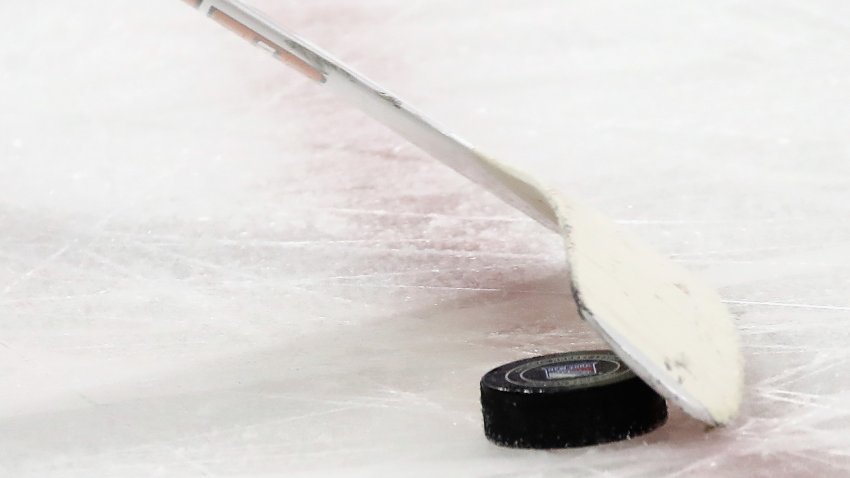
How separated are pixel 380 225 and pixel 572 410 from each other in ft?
2.84

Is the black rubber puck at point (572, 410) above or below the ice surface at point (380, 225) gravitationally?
below

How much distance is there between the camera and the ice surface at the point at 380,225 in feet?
3.83

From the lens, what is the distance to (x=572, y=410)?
1.04 meters

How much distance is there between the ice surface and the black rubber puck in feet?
0.05

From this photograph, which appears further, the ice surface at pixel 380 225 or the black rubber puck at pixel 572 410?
the ice surface at pixel 380 225

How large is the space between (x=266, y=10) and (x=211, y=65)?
0.29 meters

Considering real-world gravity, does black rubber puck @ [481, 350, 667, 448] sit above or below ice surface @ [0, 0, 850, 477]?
below

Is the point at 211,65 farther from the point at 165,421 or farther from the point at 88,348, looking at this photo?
the point at 165,421

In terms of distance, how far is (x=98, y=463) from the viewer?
1.14 m

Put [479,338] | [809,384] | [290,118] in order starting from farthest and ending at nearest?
[290,118], [479,338], [809,384]

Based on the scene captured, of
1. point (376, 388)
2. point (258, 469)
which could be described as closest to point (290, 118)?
point (376, 388)

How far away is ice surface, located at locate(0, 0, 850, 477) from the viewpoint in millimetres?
1166

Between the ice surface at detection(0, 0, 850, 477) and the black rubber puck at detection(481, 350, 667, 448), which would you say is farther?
the ice surface at detection(0, 0, 850, 477)

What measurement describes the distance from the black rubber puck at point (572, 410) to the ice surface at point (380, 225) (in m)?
0.02
